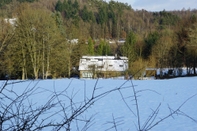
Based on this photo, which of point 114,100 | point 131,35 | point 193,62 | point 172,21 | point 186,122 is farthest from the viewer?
point 172,21

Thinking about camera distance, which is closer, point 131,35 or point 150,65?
point 150,65

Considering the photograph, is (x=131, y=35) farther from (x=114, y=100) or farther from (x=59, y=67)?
(x=114, y=100)

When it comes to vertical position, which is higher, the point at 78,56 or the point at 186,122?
the point at 78,56

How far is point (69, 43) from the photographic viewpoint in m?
3.94

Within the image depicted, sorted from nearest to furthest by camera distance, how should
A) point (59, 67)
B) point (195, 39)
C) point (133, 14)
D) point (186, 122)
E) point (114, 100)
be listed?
point (186, 122) < point (114, 100) < point (59, 67) < point (195, 39) < point (133, 14)

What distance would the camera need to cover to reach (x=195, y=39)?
65.9 feet

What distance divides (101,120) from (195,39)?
16163mm

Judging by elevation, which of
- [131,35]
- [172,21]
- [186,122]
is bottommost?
[186,122]

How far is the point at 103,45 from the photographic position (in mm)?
33125

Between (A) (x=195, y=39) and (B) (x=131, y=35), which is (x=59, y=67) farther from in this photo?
(B) (x=131, y=35)

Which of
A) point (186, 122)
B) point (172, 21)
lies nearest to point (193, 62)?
point (186, 122)

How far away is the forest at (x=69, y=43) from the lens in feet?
4.55

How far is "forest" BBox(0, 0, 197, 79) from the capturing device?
1.39 meters

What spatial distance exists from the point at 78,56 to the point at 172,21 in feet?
128
